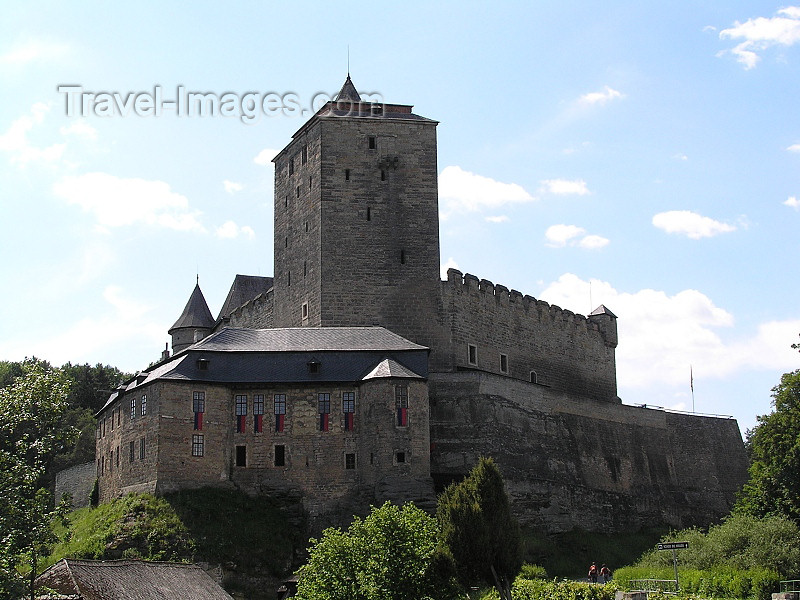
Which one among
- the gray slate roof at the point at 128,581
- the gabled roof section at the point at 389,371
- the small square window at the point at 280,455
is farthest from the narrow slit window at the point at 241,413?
the gray slate roof at the point at 128,581

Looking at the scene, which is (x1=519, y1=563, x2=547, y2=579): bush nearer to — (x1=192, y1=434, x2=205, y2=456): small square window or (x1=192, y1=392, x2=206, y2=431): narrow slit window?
(x1=192, y1=434, x2=205, y2=456): small square window

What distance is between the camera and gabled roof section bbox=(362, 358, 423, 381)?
45406mm

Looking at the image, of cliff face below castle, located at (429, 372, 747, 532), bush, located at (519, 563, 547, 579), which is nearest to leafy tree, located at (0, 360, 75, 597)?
bush, located at (519, 563, 547, 579)

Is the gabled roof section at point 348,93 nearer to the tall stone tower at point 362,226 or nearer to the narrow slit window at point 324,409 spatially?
the tall stone tower at point 362,226

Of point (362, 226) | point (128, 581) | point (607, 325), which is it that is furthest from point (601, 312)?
point (128, 581)

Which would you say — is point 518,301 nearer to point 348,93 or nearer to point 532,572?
point 348,93

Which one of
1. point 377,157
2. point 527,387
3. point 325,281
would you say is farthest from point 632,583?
point 377,157

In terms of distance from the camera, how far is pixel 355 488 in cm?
4503

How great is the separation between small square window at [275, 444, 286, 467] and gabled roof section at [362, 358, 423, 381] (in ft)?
13.1

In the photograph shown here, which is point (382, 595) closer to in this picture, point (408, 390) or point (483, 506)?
point (483, 506)

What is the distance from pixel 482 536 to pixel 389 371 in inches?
464

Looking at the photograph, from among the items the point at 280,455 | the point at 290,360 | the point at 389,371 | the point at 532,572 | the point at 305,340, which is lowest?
the point at 532,572

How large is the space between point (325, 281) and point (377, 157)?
249 inches

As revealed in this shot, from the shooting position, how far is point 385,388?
45250 mm
